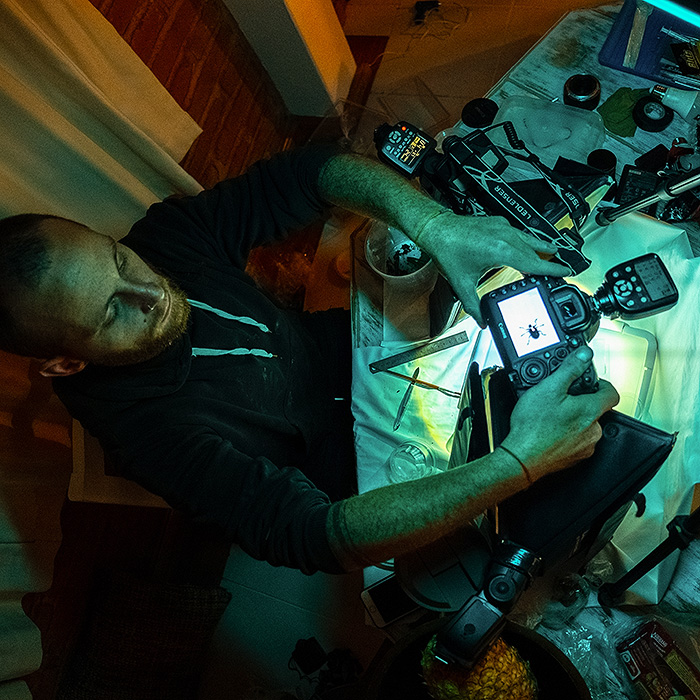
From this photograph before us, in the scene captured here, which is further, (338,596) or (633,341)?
(338,596)

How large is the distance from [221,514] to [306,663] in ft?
2.99

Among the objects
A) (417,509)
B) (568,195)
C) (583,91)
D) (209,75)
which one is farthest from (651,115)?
(209,75)

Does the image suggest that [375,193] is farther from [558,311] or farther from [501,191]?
[558,311]

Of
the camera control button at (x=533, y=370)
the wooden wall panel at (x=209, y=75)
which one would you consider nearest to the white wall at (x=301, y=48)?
the wooden wall panel at (x=209, y=75)

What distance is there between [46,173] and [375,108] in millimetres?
1297

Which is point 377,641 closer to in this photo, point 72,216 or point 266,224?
point 266,224

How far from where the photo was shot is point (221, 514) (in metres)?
0.98

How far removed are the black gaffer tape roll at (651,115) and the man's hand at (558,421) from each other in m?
0.75

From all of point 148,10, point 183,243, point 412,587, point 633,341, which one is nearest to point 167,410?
point 183,243

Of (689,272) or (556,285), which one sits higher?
(556,285)

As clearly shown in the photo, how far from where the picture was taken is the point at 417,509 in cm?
90

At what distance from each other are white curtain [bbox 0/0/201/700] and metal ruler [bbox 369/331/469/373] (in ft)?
2.56

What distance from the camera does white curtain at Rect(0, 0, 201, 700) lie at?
1202 millimetres

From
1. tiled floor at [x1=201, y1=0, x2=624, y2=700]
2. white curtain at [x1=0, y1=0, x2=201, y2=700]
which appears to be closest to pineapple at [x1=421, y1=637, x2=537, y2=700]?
tiled floor at [x1=201, y1=0, x2=624, y2=700]
